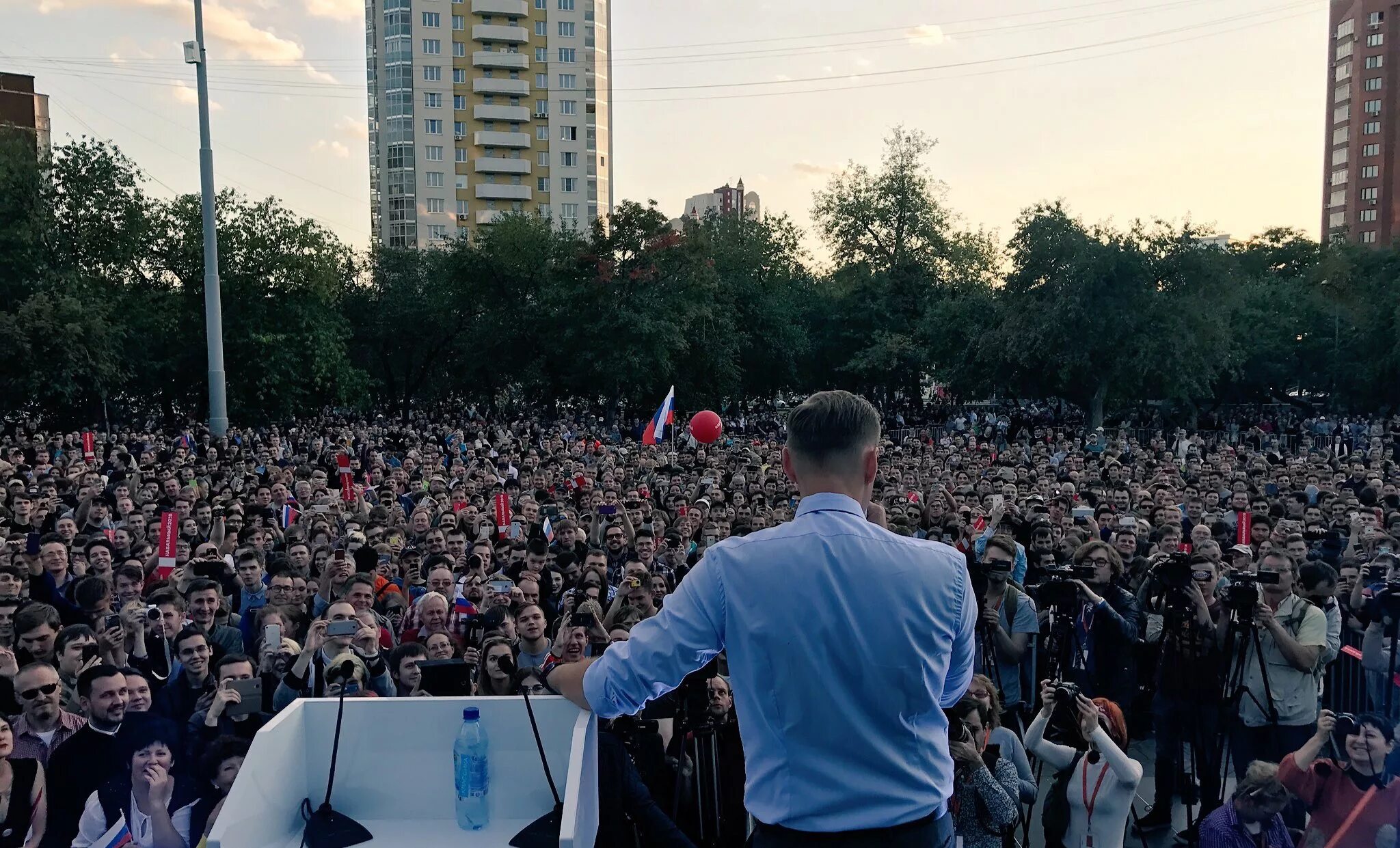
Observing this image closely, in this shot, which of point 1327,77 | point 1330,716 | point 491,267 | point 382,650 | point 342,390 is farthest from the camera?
point 1327,77

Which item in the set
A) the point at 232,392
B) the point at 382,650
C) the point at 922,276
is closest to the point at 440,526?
the point at 382,650

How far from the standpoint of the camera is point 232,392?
107ft

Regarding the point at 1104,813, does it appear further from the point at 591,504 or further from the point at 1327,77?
the point at 1327,77

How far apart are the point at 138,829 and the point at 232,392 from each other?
1216 inches

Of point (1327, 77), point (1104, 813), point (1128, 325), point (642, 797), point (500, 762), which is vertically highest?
point (1327, 77)

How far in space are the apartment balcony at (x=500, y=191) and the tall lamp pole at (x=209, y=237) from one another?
220 feet

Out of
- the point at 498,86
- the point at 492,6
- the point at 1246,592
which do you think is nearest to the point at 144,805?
the point at 1246,592

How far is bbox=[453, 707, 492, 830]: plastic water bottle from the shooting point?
2561 mm

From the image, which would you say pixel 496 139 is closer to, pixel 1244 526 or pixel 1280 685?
pixel 1244 526

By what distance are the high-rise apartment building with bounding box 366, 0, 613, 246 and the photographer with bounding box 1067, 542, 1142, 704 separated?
80.3 m

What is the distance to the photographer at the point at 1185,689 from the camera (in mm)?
5820

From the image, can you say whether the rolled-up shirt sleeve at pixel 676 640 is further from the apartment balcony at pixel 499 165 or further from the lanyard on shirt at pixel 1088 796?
the apartment balcony at pixel 499 165

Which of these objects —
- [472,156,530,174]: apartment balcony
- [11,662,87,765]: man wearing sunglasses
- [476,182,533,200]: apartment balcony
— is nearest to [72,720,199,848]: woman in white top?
[11,662,87,765]: man wearing sunglasses

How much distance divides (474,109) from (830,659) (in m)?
89.3
